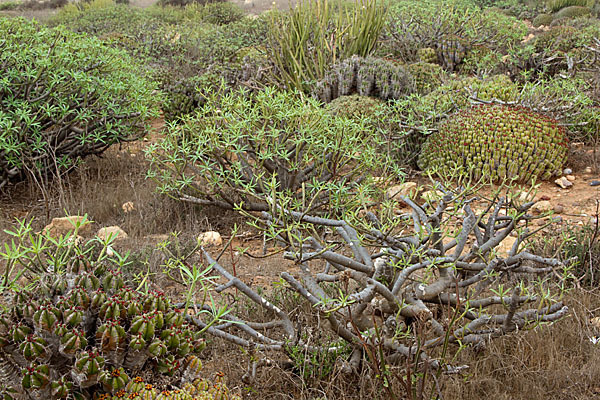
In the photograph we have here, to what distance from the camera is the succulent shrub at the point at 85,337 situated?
2068 millimetres

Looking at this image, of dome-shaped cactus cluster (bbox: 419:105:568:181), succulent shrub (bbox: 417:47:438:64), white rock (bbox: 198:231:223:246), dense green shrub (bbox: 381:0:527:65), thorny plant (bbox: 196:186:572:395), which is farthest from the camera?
dense green shrub (bbox: 381:0:527:65)

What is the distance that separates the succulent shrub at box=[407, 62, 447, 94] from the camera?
7.88 m

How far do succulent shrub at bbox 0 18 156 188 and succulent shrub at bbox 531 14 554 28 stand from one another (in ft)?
54.5

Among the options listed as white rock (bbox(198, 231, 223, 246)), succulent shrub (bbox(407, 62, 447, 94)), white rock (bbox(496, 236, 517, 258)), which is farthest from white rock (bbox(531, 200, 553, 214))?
succulent shrub (bbox(407, 62, 447, 94))

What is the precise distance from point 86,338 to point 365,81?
5.52m

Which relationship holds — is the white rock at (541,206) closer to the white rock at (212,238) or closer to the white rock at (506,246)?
the white rock at (506,246)

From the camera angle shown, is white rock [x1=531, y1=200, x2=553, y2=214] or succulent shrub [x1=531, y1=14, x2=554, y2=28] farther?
succulent shrub [x1=531, y1=14, x2=554, y2=28]

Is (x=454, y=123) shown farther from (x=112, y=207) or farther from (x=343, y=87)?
(x=112, y=207)

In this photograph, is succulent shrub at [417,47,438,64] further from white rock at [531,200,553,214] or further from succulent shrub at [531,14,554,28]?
succulent shrub at [531,14,554,28]

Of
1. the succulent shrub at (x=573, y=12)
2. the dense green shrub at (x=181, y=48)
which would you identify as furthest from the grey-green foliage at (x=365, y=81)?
the succulent shrub at (x=573, y=12)

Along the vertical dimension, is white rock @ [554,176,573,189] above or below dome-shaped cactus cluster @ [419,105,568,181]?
below

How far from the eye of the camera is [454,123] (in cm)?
595

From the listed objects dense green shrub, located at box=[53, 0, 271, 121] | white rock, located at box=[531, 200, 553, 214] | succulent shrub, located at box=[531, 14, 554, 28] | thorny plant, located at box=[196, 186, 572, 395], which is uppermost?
thorny plant, located at box=[196, 186, 572, 395]

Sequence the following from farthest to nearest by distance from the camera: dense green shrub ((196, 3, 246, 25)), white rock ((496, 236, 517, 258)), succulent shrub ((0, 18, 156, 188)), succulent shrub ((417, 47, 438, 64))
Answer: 1. dense green shrub ((196, 3, 246, 25))
2. succulent shrub ((417, 47, 438, 64))
3. succulent shrub ((0, 18, 156, 188))
4. white rock ((496, 236, 517, 258))
